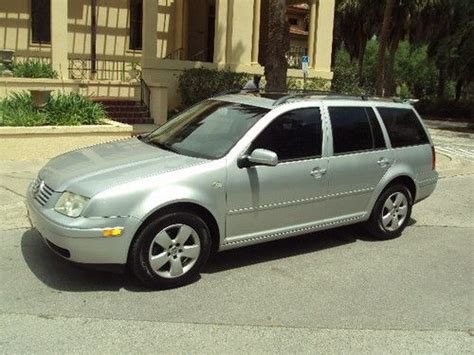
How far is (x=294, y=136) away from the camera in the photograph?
552cm

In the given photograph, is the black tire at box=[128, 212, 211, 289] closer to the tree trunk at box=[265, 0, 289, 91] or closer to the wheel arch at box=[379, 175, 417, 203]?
the wheel arch at box=[379, 175, 417, 203]

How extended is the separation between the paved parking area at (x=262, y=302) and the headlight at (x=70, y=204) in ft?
2.19

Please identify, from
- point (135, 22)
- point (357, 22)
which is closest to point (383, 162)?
point (135, 22)

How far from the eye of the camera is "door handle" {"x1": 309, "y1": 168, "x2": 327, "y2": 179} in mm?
5531

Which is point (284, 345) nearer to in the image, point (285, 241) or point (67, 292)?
point (67, 292)

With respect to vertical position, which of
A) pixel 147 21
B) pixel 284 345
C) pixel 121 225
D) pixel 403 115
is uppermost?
pixel 147 21

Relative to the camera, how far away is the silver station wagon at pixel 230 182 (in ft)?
14.6

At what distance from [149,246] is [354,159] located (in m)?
2.52

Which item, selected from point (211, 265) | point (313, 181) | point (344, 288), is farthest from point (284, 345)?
point (313, 181)

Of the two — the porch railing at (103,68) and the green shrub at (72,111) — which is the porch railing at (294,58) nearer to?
the porch railing at (103,68)

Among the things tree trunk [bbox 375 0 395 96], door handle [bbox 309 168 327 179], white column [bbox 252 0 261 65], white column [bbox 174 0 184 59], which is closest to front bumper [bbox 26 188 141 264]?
door handle [bbox 309 168 327 179]

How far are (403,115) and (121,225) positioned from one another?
3922mm

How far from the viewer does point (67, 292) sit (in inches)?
179

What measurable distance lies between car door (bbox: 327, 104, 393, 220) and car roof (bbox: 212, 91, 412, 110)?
10cm
